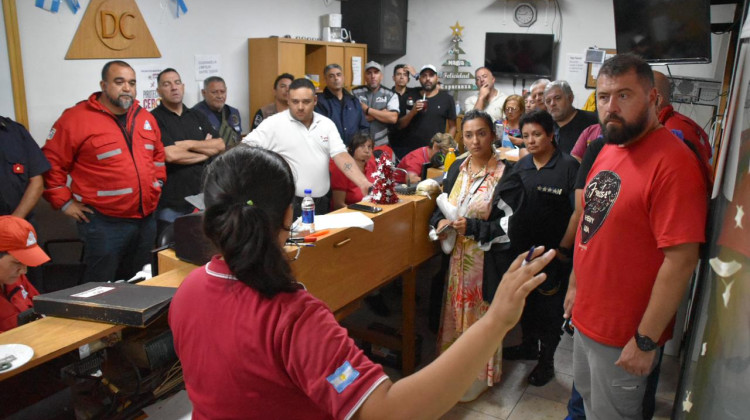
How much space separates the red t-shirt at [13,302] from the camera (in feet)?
6.42

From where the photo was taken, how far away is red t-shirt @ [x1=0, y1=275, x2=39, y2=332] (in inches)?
77.0

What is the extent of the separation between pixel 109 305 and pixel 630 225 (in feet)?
5.07

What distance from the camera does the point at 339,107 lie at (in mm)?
5359

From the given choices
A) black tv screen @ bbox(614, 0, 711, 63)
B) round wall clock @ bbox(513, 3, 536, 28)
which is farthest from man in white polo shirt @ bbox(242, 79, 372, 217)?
round wall clock @ bbox(513, 3, 536, 28)

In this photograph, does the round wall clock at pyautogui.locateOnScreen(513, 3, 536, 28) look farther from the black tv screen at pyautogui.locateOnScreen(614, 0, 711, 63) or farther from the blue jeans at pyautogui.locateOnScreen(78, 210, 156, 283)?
the blue jeans at pyautogui.locateOnScreen(78, 210, 156, 283)

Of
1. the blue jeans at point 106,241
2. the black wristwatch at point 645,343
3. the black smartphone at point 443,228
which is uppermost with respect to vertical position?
the black smartphone at point 443,228

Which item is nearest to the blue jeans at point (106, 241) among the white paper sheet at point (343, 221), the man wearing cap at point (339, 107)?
the white paper sheet at point (343, 221)

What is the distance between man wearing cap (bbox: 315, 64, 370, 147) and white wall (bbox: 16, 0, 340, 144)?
2.84 ft

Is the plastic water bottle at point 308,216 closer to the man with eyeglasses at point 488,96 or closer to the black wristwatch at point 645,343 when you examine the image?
the black wristwatch at point 645,343

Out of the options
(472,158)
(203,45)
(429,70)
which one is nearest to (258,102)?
(203,45)

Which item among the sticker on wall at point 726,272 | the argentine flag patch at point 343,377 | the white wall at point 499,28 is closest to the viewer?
the argentine flag patch at point 343,377

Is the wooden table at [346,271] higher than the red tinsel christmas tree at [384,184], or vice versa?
the red tinsel christmas tree at [384,184]

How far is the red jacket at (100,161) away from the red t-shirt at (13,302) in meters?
1.19

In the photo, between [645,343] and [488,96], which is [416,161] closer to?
[488,96]
